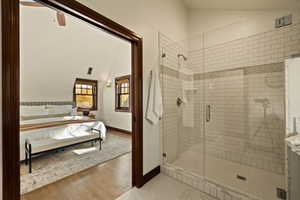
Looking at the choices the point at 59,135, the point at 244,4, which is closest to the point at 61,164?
the point at 59,135

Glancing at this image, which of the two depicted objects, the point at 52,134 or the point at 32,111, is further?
the point at 32,111

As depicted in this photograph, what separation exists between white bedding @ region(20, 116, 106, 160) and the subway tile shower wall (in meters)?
1.97

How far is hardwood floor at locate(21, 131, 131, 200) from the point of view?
1.75 metres

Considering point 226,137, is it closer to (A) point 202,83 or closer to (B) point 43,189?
(A) point 202,83

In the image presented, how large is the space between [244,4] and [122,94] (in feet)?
14.3

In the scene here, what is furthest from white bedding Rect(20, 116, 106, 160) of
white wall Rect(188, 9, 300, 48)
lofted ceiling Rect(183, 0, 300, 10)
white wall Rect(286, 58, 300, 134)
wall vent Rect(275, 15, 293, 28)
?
wall vent Rect(275, 15, 293, 28)

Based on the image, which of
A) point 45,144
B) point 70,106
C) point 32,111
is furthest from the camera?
point 70,106

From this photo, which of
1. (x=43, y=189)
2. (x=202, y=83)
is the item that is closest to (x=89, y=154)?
(x=43, y=189)

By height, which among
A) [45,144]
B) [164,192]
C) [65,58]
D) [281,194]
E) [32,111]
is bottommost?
[164,192]

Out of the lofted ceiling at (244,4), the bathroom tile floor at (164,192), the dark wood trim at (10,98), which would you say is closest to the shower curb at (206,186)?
the bathroom tile floor at (164,192)

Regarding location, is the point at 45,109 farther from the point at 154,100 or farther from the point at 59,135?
the point at 154,100

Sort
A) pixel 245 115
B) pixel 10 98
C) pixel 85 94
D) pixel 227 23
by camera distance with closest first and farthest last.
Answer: pixel 10 98 < pixel 245 115 < pixel 227 23 < pixel 85 94

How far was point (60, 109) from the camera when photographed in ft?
16.0

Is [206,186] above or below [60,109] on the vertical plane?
below
